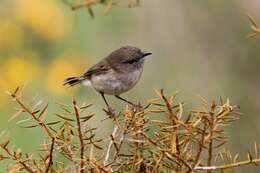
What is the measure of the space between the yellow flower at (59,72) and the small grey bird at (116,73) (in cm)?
149

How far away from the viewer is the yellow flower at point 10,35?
6238mm

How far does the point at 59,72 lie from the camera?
6203 millimetres

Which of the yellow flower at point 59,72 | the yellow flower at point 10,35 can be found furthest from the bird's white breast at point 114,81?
the yellow flower at point 10,35

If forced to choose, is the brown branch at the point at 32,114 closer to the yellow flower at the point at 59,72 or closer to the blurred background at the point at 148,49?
the blurred background at the point at 148,49

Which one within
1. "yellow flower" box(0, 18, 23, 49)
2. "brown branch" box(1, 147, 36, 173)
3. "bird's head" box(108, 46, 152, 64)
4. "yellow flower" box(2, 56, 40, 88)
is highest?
"yellow flower" box(0, 18, 23, 49)

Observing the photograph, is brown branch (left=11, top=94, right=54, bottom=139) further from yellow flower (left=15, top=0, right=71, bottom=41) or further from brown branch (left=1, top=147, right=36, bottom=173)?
yellow flower (left=15, top=0, right=71, bottom=41)

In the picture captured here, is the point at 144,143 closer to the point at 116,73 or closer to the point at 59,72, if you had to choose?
the point at 116,73

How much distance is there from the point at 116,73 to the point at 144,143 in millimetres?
2712

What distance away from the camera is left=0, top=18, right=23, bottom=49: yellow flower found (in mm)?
6238

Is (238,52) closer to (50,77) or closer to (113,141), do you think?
(50,77)

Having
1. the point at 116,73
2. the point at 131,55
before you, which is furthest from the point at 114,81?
the point at 131,55

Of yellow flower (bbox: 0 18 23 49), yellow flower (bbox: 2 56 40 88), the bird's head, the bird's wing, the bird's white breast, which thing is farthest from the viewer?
yellow flower (bbox: 0 18 23 49)

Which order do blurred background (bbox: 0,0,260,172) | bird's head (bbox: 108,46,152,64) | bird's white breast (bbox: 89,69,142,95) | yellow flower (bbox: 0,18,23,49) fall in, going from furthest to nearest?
yellow flower (bbox: 0,18,23,49)
blurred background (bbox: 0,0,260,172)
bird's white breast (bbox: 89,69,142,95)
bird's head (bbox: 108,46,152,64)

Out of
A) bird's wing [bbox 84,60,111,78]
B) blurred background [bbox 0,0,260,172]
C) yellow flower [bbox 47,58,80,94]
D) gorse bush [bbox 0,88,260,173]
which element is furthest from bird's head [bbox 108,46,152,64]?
gorse bush [bbox 0,88,260,173]
